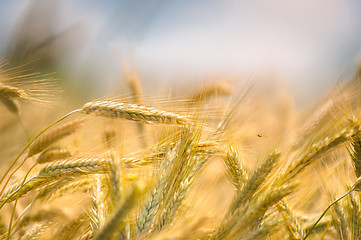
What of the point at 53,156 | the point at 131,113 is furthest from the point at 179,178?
the point at 53,156

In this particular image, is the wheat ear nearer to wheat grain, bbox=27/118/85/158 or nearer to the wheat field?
the wheat field

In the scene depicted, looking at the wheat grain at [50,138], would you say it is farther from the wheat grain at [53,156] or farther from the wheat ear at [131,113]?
the wheat ear at [131,113]

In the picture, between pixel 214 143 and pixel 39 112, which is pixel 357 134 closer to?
pixel 214 143

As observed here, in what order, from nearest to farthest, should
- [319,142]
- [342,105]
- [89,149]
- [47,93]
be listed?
[319,142] → [89,149] → [342,105] → [47,93]

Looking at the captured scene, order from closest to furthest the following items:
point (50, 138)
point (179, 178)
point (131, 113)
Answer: point (179, 178)
point (131, 113)
point (50, 138)

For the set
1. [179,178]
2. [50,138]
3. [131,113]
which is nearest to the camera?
[179,178]

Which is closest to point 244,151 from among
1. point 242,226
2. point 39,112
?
point 242,226

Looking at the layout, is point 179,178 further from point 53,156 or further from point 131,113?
point 53,156

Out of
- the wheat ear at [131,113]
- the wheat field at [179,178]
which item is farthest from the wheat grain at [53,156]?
the wheat ear at [131,113]

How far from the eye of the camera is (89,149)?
1047 mm

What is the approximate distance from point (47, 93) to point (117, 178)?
0.87 metres

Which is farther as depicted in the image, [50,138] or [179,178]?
[50,138]

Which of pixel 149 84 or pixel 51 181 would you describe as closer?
pixel 51 181

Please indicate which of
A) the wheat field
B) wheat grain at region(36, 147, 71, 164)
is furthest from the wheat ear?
wheat grain at region(36, 147, 71, 164)
